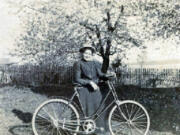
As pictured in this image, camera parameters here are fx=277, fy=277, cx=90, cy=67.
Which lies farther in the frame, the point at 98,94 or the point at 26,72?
the point at 26,72

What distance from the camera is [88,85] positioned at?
195 inches

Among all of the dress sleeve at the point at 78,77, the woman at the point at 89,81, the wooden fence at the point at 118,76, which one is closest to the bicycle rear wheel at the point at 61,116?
the woman at the point at 89,81

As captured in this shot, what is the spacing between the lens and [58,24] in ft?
35.8

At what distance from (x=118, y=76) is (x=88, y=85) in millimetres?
11289

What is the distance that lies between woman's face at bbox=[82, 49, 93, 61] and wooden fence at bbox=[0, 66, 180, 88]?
10279mm

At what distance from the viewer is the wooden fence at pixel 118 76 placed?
52.6 ft

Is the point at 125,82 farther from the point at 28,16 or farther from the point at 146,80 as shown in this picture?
the point at 28,16

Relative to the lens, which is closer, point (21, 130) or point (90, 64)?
point (90, 64)

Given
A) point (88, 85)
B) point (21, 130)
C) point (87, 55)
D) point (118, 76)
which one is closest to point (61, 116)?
point (88, 85)

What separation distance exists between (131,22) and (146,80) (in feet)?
19.6

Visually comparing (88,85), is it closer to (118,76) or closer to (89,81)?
(89,81)

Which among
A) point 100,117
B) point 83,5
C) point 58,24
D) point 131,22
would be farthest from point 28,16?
point 100,117

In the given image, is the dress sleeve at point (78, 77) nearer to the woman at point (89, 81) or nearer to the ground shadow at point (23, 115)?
the woman at point (89, 81)

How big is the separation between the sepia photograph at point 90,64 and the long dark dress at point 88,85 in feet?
0.06
